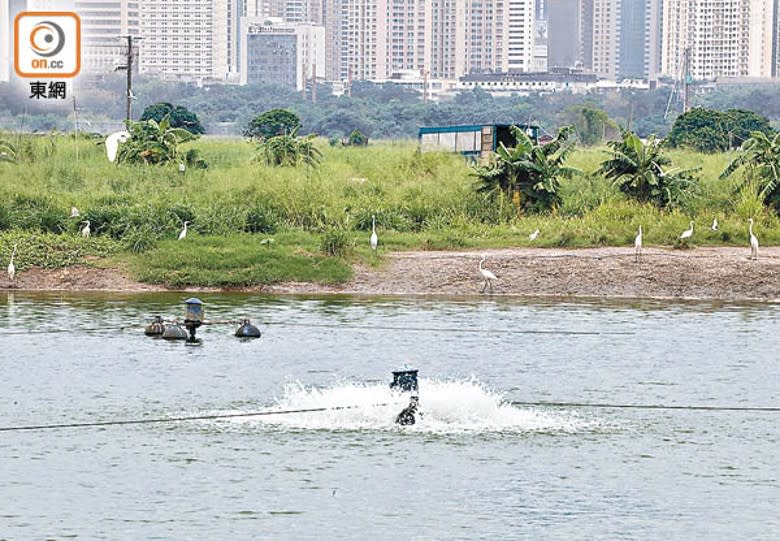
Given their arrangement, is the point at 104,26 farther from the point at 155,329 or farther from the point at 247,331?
the point at 247,331

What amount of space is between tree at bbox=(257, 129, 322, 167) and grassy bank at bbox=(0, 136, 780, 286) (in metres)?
1.39

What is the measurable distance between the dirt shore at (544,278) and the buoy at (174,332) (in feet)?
19.0

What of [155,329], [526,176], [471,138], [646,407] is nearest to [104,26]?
[471,138]

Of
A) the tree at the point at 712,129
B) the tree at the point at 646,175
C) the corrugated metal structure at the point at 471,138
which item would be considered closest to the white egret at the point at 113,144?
the corrugated metal structure at the point at 471,138

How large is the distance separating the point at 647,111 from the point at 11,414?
415ft

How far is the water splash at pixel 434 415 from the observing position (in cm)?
1603

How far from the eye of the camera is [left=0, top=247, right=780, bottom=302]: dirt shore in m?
27.4

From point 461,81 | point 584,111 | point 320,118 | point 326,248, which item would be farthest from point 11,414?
point 461,81

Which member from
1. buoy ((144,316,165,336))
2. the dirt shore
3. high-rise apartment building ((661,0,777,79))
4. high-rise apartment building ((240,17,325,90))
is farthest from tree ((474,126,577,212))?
high-rise apartment building ((661,0,777,79))

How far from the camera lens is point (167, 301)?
2569cm

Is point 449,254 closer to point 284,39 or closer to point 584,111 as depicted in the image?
point 584,111

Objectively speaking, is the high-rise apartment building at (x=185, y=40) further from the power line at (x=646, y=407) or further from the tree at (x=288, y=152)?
the power line at (x=646, y=407)

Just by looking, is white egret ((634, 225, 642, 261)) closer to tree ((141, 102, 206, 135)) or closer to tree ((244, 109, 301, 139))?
tree ((141, 102, 206, 135))

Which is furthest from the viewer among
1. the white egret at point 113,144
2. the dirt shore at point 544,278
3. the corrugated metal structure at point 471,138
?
the corrugated metal structure at point 471,138
